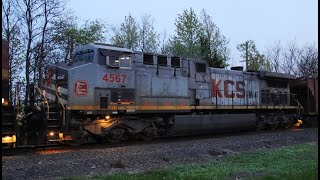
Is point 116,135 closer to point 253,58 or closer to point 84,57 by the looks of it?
point 84,57

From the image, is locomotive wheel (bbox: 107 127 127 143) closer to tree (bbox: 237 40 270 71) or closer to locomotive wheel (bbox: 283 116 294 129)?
locomotive wheel (bbox: 283 116 294 129)

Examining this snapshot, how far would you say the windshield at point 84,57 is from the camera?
46.6 ft

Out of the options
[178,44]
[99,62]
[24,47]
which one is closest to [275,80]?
[99,62]

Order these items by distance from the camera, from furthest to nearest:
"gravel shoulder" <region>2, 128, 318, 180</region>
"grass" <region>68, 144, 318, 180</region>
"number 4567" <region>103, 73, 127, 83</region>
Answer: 1. "number 4567" <region>103, 73, 127, 83</region>
2. "gravel shoulder" <region>2, 128, 318, 180</region>
3. "grass" <region>68, 144, 318, 180</region>

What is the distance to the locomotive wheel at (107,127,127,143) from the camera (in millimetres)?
14383

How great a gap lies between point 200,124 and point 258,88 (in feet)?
18.8

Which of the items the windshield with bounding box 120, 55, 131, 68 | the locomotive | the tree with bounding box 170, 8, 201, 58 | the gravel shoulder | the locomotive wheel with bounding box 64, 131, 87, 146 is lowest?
the gravel shoulder

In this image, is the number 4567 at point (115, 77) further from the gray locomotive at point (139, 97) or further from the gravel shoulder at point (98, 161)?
the gravel shoulder at point (98, 161)

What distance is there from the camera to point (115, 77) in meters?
14.4

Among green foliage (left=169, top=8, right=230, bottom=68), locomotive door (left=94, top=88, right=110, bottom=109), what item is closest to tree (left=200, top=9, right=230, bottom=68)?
green foliage (left=169, top=8, right=230, bottom=68)

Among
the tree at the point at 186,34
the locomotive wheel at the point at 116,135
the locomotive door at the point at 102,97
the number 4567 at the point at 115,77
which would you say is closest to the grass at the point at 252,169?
the locomotive wheel at the point at 116,135

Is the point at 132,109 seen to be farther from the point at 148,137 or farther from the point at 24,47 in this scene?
the point at 24,47

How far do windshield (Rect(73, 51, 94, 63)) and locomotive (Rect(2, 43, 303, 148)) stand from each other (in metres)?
0.04

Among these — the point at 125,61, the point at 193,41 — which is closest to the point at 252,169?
the point at 125,61
